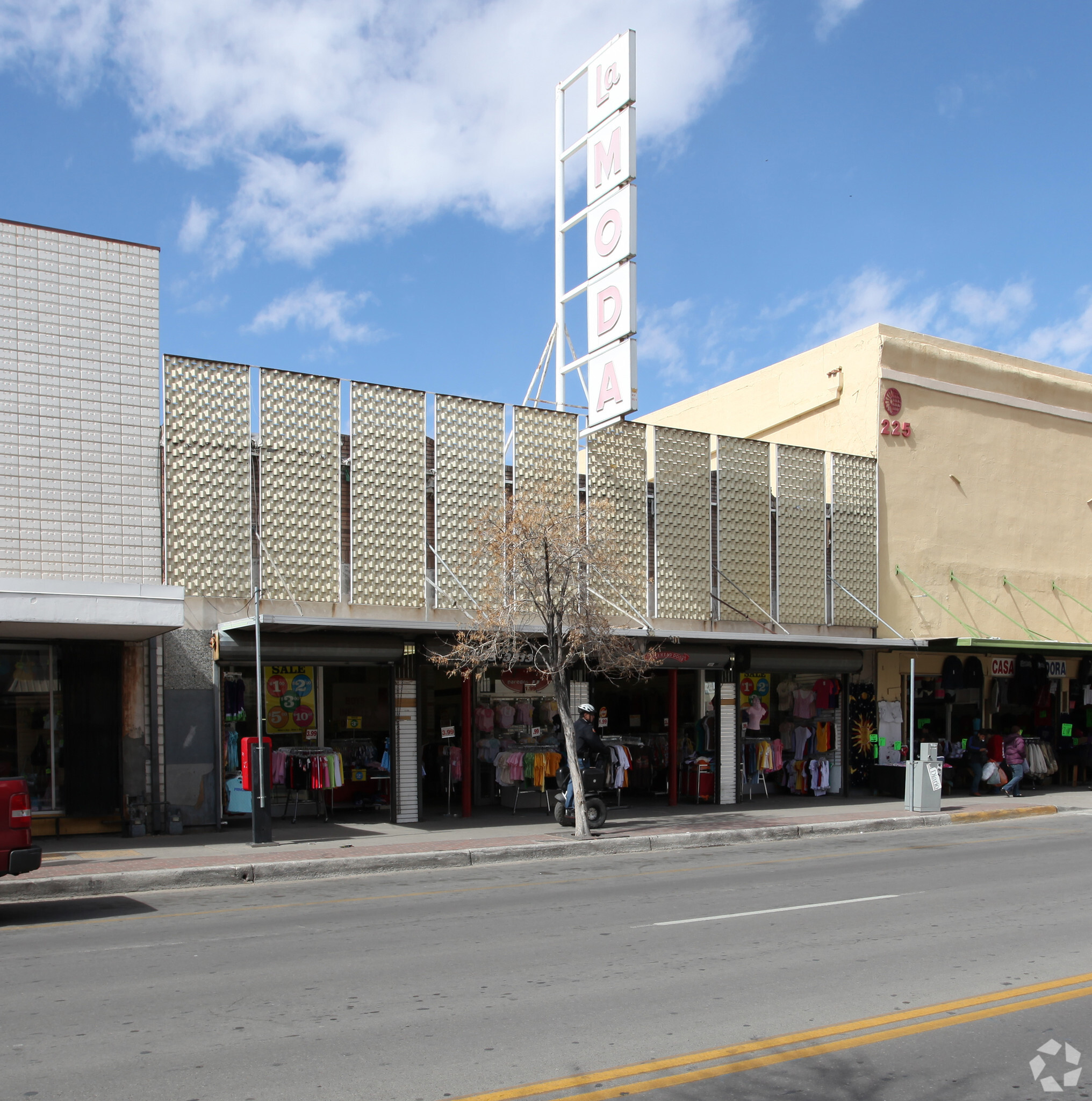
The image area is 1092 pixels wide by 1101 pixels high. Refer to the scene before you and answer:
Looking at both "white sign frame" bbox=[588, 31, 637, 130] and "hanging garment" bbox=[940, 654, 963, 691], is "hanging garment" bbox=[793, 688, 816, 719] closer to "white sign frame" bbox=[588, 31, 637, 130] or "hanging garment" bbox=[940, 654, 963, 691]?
"hanging garment" bbox=[940, 654, 963, 691]

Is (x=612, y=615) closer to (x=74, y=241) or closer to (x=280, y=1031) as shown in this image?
(x=74, y=241)

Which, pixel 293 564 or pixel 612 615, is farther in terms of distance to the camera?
pixel 612 615

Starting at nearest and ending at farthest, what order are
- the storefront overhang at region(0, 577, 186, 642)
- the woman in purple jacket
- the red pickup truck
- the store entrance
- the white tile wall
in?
the red pickup truck, the storefront overhang at region(0, 577, 186, 642), the white tile wall, the store entrance, the woman in purple jacket

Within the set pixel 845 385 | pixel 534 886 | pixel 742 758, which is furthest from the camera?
pixel 845 385

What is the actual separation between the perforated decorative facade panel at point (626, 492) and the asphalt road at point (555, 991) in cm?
937

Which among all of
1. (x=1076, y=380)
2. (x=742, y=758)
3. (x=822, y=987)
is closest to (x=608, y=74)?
(x=742, y=758)

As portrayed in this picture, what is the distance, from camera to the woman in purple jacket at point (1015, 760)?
80.2 ft

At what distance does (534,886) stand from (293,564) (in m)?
7.77

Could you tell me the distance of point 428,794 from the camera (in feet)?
69.6

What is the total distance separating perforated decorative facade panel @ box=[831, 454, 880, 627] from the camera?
25281 millimetres

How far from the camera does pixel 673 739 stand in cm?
2142

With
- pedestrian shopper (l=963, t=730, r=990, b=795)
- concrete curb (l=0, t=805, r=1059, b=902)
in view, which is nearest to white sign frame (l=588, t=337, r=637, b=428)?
concrete curb (l=0, t=805, r=1059, b=902)

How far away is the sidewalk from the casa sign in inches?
298

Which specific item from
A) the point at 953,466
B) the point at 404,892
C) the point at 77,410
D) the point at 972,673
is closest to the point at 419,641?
the point at 77,410
